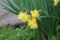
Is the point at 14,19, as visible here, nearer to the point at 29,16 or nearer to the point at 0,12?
the point at 0,12

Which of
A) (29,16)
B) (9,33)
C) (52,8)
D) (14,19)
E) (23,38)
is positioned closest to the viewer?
(29,16)

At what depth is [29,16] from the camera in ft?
6.82

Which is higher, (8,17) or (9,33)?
(8,17)

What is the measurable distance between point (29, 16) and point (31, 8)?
0.65ft

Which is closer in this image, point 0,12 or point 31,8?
→ point 31,8

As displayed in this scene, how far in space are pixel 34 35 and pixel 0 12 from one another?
80.6 inches

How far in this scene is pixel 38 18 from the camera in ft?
6.88

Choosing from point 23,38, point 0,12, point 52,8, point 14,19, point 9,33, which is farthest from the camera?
point 0,12

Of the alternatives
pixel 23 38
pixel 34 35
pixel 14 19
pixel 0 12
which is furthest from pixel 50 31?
pixel 0 12

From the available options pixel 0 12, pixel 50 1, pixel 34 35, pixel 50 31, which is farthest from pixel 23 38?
pixel 0 12

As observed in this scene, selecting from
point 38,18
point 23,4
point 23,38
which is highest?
point 23,4

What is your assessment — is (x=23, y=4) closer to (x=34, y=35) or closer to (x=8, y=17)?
(x=34, y=35)

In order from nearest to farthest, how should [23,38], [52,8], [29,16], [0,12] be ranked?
[29,16] → [52,8] → [23,38] → [0,12]

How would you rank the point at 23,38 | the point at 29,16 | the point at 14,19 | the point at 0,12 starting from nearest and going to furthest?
the point at 29,16, the point at 23,38, the point at 14,19, the point at 0,12
